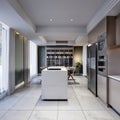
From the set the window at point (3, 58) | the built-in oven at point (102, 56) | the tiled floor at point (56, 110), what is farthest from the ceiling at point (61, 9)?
the tiled floor at point (56, 110)

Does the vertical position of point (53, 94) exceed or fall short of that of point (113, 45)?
it falls short

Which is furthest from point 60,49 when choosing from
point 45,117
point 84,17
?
point 45,117

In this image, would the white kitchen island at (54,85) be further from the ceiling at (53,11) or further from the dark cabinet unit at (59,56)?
the dark cabinet unit at (59,56)

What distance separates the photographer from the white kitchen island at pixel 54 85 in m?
5.67

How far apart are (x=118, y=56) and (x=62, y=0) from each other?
7.06 ft

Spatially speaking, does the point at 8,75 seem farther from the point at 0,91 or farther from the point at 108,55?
the point at 108,55

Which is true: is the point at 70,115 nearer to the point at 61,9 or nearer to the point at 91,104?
the point at 91,104

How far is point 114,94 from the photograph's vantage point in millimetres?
4348

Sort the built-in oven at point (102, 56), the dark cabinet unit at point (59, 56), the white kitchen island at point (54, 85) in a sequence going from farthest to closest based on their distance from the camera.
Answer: the dark cabinet unit at point (59, 56)
the white kitchen island at point (54, 85)
the built-in oven at point (102, 56)

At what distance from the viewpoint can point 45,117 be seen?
4.00 m

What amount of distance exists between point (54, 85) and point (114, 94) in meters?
2.02

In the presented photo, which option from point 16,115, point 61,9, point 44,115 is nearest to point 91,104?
point 44,115

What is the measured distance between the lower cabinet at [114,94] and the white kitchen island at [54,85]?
5.15 feet

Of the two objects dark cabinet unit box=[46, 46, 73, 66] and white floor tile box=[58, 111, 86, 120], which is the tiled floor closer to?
white floor tile box=[58, 111, 86, 120]
